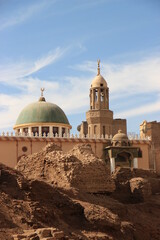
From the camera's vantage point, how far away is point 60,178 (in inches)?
858

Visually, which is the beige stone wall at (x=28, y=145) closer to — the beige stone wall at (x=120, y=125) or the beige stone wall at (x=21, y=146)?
the beige stone wall at (x=21, y=146)

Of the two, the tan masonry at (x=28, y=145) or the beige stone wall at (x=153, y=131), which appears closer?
the tan masonry at (x=28, y=145)

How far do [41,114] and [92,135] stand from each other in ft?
17.5

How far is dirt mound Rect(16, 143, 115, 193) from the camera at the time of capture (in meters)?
21.5

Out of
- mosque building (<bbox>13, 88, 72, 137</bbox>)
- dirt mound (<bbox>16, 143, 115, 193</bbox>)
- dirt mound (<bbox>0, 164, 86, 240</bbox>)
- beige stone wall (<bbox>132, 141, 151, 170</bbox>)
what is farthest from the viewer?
mosque building (<bbox>13, 88, 72, 137</bbox>)

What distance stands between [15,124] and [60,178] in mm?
32291

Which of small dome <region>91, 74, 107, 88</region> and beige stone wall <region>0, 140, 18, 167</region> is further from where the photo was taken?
small dome <region>91, 74, 107, 88</region>

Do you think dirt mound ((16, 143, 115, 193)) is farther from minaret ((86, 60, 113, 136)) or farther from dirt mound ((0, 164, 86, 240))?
minaret ((86, 60, 113, 136))

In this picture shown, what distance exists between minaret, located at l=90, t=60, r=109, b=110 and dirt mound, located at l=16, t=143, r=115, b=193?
3328 cm

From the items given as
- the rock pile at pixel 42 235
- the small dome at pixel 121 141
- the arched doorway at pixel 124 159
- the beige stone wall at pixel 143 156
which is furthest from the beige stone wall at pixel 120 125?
the rock pile at pixel 42 235

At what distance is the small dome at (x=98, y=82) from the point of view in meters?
56.3

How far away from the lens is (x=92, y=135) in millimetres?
52125

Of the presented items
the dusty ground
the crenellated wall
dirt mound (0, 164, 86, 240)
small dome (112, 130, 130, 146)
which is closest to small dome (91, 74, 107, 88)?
the crenellated wall

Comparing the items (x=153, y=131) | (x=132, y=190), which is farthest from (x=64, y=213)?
(x=153, y=131)
